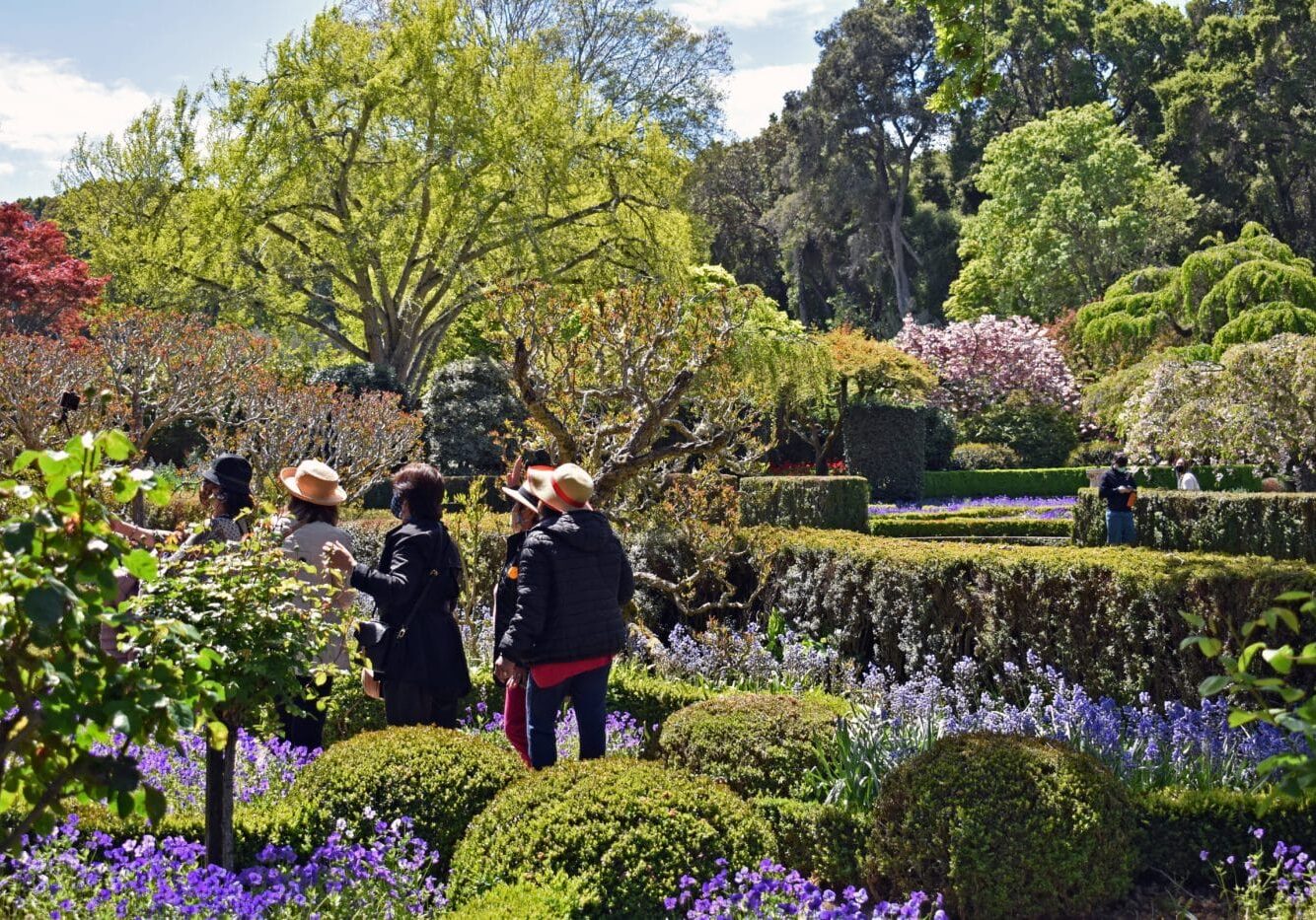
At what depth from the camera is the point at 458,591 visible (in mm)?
5047

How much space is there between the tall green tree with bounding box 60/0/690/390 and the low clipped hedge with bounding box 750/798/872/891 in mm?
17049

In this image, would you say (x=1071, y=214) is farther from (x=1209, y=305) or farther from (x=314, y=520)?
(x=314, y=520)

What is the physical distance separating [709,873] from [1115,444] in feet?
83.8

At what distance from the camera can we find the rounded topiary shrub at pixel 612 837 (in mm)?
3443

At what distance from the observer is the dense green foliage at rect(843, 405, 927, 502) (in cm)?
2406

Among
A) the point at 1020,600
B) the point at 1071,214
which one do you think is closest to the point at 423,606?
the point at 1020,600

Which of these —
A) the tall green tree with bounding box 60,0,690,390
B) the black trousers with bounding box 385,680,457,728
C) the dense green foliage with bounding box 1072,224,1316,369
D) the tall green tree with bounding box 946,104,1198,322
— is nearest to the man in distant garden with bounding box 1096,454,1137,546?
the black trousers with bounding box 385,680,457,728

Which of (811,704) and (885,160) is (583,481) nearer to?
(811,704)

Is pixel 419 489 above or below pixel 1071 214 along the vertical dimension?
below

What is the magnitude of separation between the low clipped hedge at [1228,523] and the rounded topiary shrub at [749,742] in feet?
18.8

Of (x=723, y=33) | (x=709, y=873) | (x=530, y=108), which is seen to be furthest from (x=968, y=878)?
(x=723, y=33)

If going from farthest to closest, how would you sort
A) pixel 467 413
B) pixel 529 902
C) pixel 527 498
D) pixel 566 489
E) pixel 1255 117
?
pixel 1255 117
pixel 467 413
pixel 527 498
pixel 566 489
pixel 529 902

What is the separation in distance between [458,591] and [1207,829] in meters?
2.95

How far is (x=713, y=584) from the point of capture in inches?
337
